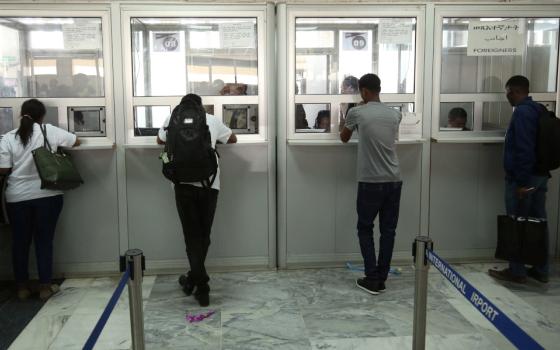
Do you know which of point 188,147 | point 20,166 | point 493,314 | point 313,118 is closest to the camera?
point 493,314

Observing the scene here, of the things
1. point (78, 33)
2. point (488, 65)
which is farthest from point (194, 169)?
point (488, 65)

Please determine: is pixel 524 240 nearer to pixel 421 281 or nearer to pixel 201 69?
pixel 421 281

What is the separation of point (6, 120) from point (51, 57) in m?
0.58

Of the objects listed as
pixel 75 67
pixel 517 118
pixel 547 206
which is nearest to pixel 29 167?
pixel 75 67

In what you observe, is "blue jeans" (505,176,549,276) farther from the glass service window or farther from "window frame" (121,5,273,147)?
the glass service window

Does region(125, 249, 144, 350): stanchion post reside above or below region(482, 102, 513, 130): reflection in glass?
below

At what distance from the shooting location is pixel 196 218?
12.2ft

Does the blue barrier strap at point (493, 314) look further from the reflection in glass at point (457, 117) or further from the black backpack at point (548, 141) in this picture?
the reflection in glass at point (457, 117)

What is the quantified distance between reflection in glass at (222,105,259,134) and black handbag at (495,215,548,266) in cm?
199

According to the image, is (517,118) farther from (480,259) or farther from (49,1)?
(49,1)

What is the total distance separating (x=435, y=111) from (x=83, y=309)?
3.00 meters

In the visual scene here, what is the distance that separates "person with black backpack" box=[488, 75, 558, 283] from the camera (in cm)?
395

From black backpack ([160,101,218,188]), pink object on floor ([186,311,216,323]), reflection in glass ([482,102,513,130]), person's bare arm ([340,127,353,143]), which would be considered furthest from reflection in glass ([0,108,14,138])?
reflection in glass ([482,102,513,130])

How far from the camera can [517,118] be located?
3.99 m
